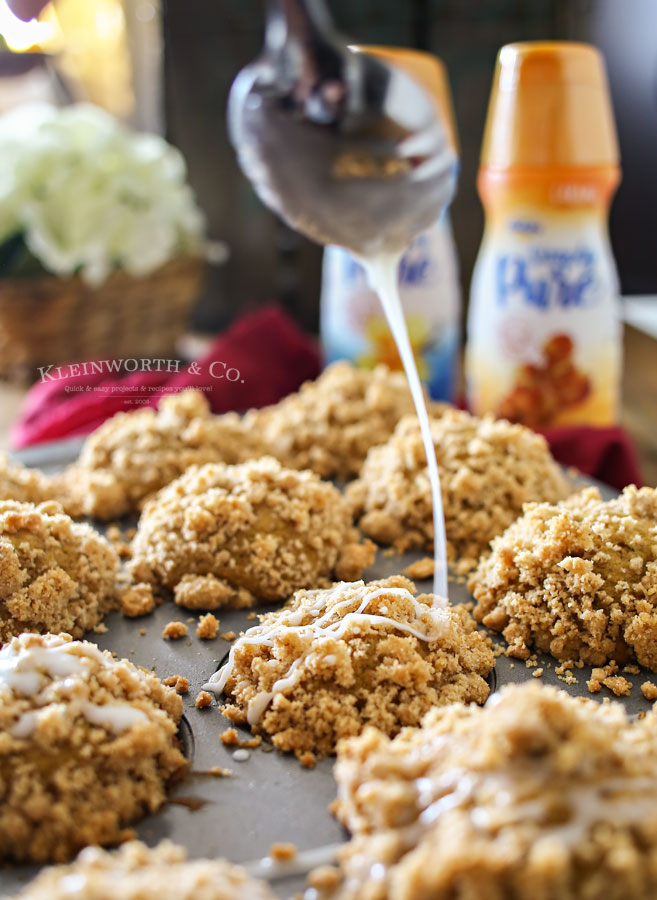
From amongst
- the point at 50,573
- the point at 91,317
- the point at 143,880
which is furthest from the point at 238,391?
the point at 143,880

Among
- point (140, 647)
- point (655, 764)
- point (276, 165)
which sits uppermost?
point (276, 165)

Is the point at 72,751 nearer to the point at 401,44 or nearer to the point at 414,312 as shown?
the point at 414,312

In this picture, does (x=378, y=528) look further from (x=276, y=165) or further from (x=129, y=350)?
(x=129, y=350)

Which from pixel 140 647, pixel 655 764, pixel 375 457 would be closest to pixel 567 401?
pixel 375 457

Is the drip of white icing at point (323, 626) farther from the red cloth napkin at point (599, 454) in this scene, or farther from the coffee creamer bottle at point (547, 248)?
the coffee creamer bottle at point (547, 248)

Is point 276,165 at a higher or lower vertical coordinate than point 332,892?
higher

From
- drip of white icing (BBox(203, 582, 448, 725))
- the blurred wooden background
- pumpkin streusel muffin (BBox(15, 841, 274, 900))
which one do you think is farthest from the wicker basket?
pumpkin streusel muffin (BBox(15, 841, 274, 900))
